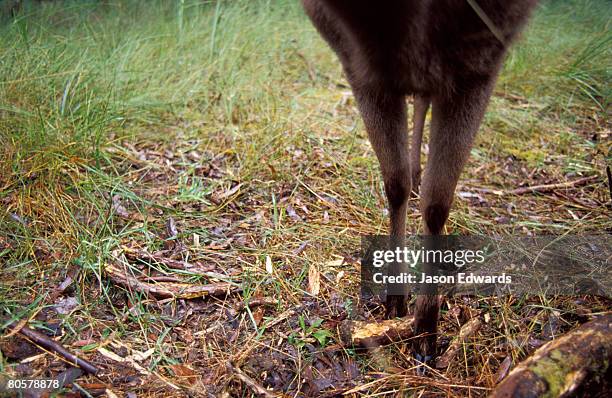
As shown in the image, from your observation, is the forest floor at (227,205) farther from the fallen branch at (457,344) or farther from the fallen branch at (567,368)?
the fallen branch at (567,368)

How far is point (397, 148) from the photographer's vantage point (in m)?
2.01

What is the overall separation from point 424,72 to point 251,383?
1221mm

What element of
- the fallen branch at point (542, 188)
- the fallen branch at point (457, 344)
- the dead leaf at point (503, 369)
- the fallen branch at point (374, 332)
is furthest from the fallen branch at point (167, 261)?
the fallen branch at point (542, 188)

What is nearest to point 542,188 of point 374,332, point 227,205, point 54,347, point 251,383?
point 374,332

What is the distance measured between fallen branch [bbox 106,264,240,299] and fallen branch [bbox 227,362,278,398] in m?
0.44

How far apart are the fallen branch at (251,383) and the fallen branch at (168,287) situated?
44 cm

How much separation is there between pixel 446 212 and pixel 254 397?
988 mm

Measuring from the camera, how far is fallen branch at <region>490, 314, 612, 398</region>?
152 centimetres

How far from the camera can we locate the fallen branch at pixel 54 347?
6.01ft

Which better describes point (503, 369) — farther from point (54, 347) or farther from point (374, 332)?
point (54, 347)

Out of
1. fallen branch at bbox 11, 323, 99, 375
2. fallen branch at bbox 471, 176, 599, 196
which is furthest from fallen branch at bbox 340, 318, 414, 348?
fallen branch at bbox 471, 176, 599, 196

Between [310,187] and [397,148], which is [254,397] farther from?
[310,187]

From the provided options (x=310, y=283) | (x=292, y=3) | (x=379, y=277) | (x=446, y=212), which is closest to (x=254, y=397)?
(x=310, y=283)

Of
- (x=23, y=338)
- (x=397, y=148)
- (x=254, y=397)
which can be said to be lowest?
(x=254, y=397)
